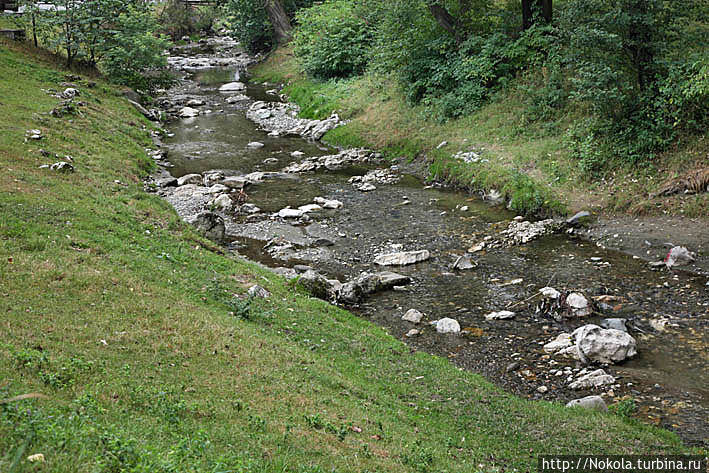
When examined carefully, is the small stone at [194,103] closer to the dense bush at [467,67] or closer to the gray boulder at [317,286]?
the dense bush at [467,67]

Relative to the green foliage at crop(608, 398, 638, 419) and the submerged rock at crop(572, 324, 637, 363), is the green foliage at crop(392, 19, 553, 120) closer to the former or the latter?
the submerged rock at crop(572, 324, 637, 363)

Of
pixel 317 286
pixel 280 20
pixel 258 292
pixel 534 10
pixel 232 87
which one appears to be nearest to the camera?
pixel 258 292

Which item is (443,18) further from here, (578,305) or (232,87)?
(232,87)

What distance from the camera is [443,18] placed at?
26672 millimetres

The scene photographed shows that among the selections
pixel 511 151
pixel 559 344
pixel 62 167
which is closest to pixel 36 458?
pixel 559 344

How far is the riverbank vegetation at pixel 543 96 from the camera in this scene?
54.3 feet

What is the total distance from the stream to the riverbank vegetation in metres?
2.01

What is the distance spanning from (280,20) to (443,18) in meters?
30.8

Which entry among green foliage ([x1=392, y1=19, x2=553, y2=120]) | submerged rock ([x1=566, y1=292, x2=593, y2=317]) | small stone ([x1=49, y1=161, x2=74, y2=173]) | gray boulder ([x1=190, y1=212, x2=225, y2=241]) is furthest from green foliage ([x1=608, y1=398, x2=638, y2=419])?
green foliage ([x1=392, y1=19, x2=553, y2=120])

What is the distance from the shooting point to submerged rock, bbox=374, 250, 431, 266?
51.2 feet

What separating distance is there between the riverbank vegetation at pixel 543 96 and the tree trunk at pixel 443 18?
2.7 inches

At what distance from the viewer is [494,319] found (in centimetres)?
1234

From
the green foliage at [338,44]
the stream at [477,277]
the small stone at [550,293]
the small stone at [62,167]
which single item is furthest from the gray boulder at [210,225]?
the green foliage at [338,44]

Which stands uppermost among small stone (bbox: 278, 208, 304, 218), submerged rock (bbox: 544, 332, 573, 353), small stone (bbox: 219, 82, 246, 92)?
submerged rock (bbox: 544, 332, 573, 353)
